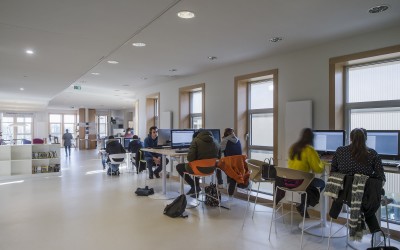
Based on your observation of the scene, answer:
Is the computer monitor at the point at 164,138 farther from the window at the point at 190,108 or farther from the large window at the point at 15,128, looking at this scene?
the large window at the point at 15,128

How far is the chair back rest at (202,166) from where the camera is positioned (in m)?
4.14

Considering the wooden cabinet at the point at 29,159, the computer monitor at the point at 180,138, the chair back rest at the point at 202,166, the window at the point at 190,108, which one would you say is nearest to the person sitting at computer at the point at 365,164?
the chair back rest at the point at 202,166

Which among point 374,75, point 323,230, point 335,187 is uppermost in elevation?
point 374,75

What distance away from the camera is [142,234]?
11.2ft

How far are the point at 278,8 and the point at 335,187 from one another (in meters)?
1.97

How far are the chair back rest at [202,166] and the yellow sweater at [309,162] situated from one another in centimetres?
134

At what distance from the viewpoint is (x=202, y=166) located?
163 inches

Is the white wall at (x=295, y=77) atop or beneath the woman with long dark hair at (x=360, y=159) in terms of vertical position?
atop

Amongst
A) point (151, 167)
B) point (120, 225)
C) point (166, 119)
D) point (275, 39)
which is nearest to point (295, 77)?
point (275, 39)

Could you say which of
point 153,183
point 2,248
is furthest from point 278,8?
point 153,183

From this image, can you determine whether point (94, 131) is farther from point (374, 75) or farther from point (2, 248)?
point (374, 75)

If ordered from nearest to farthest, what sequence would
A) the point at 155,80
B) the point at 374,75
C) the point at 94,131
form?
the point at 374,75 < the point at 155,80 < the point at 94,131

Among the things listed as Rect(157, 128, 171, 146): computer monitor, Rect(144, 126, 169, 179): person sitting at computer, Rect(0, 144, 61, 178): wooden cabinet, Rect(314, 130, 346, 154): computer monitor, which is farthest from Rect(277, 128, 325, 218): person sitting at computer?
Rect(0, 144, 61, 178): wooden cabinet

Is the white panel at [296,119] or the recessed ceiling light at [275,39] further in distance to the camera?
the white panel at [296,119]
